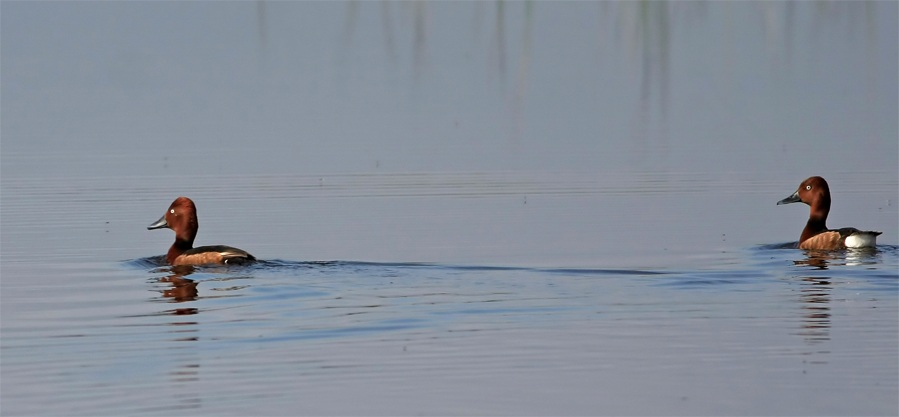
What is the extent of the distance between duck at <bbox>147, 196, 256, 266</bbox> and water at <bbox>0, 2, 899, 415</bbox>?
18 centimetres

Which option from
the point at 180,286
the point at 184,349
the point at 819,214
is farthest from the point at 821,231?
the point at 184,349

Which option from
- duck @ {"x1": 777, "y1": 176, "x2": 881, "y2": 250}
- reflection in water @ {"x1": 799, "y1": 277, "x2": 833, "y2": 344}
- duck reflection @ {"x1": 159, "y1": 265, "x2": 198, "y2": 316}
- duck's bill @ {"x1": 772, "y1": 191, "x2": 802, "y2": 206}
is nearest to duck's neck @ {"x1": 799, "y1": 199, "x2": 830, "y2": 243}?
duck @ {"x1": 777, "y1": 176, "x2": 881, "y2": 250}

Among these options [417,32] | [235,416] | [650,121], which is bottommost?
[235,416]

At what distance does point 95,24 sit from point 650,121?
23764 mm

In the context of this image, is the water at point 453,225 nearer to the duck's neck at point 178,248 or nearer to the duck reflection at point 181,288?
the duck reflection at point 181,288

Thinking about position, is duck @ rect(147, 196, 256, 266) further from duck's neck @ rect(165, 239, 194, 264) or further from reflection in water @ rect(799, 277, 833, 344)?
reflection in water @ rect(799, 277, 833, 344)

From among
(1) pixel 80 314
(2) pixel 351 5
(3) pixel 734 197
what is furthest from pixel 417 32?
(1) pixel 80 314

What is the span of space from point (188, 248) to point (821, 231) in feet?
19.7

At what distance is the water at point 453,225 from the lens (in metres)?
9.29

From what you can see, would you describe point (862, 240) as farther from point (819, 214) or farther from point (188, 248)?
point (188, 248)

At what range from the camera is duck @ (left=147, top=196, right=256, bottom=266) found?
45.6 feet

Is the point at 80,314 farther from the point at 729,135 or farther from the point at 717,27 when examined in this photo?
the point at 717,27

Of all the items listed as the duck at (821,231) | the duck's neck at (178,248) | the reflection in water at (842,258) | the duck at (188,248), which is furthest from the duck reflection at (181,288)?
the duck at (821,231)

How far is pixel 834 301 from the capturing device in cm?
1170
